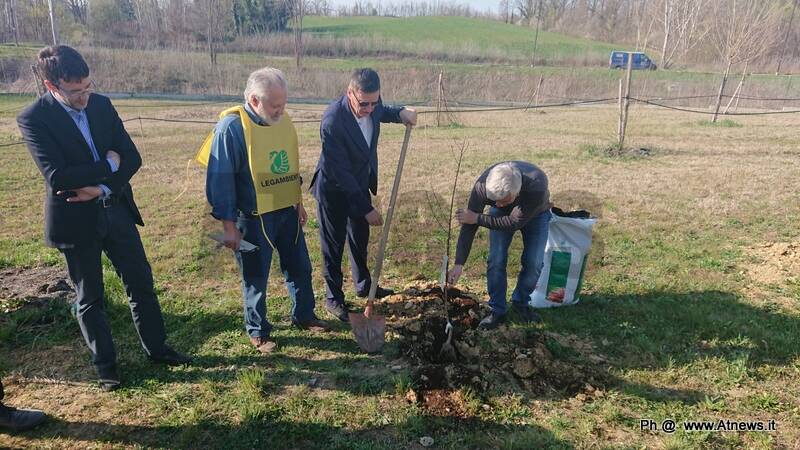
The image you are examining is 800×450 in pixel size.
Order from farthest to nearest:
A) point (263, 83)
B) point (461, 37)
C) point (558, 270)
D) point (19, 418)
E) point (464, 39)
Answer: point (461, 37), point (464, 39), point (558, 270), point (263, 83), point (19, 418)

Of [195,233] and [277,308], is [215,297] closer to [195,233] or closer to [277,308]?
[277,308]

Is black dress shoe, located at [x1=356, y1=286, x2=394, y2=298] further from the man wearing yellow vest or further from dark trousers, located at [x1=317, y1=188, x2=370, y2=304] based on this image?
the man wearing yellow vest

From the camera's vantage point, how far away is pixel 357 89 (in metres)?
A: 3.30

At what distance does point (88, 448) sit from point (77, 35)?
42.4 meters

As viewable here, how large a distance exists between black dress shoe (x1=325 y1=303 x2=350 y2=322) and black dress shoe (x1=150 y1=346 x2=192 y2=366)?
1.12 meters

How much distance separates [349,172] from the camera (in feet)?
11.6

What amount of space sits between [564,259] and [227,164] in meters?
2.61

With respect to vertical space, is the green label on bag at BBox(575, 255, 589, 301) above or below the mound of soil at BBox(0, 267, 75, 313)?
above

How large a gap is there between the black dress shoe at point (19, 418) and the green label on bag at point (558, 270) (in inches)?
139

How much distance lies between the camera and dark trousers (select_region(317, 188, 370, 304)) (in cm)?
371

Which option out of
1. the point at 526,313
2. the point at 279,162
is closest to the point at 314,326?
the point at 279,162

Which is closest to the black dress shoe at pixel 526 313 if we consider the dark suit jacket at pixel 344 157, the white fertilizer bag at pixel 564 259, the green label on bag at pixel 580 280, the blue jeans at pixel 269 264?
the white fertilizer bag at pixel 564 259

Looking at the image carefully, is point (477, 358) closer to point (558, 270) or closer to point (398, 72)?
point (558, 270)

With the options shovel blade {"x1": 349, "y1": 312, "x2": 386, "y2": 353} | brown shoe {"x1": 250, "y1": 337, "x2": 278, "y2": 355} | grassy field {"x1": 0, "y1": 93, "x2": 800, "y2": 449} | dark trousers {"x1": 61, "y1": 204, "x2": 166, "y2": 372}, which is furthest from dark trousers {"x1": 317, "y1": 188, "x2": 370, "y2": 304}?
dark trousers {"x1": 61, "y1": 204, "x2": 166, "y2": 372}
